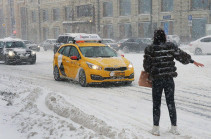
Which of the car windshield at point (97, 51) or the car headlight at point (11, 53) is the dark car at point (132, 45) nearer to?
the car headlight at point (11, 53)

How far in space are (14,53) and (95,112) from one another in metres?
14.5

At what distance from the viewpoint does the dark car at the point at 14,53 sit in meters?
20.7

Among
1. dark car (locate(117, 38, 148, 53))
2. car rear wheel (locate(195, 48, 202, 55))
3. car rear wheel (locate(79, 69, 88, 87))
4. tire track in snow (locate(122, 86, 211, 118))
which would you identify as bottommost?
→ tire track in snow (locate(122, 86, 211, 118))

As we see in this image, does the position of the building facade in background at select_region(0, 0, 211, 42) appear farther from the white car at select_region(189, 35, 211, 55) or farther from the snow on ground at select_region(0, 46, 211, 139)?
the snow on ground at select_region(0, 46, 211, 139)

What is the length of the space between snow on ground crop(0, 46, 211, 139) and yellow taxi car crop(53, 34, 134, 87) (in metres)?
0.36

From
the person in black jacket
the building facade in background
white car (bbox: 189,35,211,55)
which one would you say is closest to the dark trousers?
the person in black jacket

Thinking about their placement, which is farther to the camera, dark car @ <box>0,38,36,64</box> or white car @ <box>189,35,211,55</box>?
white car @ <box>189,35,211,55</box>

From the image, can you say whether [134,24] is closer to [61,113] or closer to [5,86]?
[5,86]

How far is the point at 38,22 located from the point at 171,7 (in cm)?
3253

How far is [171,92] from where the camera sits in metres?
5.67

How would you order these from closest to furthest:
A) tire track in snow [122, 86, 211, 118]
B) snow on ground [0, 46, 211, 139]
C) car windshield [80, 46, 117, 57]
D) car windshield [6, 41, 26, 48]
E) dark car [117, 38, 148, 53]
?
snow on ground [0, 46, 211, 139]
tire track in snow [122, 86, 211, 118]
car windshield [80, 46, 117, 57]
car windshield [6, 41, 26, 48]
dark car [117, 38, 148, 53]

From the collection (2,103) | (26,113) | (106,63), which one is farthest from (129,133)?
(106,63)

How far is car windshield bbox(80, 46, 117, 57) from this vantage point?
11.8 m

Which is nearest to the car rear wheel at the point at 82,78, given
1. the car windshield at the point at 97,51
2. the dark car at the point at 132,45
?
the car windshield at the point at 97,51
